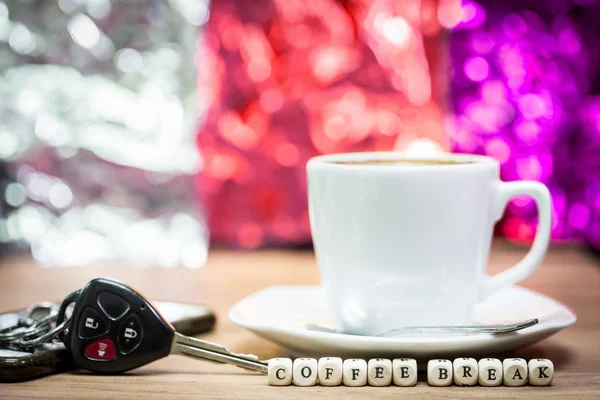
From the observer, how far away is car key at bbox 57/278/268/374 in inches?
20.5

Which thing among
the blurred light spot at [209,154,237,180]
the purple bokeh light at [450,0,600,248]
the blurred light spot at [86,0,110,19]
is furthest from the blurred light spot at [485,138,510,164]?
the blurred light spot at [86,0,110,19]

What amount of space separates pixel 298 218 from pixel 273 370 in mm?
672

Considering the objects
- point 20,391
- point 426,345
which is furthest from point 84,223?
point 426,345

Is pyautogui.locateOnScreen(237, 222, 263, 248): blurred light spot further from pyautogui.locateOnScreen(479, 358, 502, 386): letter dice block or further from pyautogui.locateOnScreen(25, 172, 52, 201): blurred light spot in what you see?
pyautogui.locateOnScreen(479, 358, 502, 386): letter dice block

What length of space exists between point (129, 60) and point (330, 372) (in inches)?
29.8

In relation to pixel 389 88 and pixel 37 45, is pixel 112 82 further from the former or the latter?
pixel 389 88

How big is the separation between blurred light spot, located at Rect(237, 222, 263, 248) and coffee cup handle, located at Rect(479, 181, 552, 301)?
0.63 m

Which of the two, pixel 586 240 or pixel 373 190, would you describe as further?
pixel 586 240

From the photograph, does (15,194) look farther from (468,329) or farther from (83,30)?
(468,329)

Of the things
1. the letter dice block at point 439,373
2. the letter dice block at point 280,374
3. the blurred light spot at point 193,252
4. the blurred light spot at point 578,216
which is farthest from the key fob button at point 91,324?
the blurred light spot at point 578,216

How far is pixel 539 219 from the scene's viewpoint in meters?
0.58

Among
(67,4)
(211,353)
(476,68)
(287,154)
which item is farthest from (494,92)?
(211,353)

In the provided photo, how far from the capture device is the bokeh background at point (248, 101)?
3.66ft

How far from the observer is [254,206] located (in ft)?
3.86
